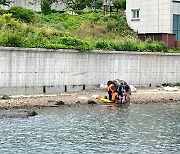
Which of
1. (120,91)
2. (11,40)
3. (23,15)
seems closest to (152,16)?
(23,15)

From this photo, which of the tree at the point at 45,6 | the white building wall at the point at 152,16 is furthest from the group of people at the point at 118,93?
the tree at the point at 45,6

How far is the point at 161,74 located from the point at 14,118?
16.1 meters

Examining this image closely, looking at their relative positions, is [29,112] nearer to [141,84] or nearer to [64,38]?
[64,38]

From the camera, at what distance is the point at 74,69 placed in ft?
117

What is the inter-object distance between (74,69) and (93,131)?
477 inches

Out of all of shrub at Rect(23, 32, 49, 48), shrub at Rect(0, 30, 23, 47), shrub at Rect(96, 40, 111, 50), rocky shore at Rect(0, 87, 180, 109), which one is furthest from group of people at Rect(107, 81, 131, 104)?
shrub at Rect(0, 30, 23, 47)

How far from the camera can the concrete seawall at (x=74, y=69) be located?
1300 inches

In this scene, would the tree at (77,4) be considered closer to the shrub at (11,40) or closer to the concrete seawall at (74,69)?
the concrete seawall at (74,69)

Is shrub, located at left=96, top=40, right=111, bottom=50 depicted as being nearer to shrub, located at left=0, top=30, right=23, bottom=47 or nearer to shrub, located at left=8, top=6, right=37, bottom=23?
shrub, located at left=0, top=30, right=23, bottom=47

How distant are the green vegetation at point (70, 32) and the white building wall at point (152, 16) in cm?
96

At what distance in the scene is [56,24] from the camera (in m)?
46.1

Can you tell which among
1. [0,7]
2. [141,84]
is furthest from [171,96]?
[0,7]

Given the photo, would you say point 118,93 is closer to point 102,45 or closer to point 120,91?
point 120,91

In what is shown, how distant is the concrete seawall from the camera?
3303cm
